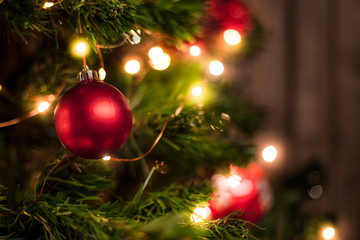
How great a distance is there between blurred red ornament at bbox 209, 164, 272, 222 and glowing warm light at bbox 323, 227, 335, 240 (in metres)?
0.15

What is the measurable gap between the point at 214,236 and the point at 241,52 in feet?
1.64

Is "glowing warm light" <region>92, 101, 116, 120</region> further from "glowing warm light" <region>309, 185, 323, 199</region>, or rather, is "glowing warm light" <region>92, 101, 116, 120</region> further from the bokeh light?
"glowing warm light" <region>309, 185, 323, 199</region>

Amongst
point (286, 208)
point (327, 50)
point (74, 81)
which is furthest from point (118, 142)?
point (327, 50)

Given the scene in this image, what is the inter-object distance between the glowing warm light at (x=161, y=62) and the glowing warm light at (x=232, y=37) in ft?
0.63

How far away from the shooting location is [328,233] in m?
0.69

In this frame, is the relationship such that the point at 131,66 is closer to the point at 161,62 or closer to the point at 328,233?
the point at 161,62

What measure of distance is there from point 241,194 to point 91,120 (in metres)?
0.41

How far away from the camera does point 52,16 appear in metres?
0.34

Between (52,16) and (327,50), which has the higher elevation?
(327,50)

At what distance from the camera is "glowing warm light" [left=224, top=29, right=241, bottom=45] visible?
67 cm

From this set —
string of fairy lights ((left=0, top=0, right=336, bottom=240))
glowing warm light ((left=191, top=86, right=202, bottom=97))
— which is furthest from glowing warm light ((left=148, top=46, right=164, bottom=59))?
glowing warm light ((left=191, top=86, right=202, bottom=97))

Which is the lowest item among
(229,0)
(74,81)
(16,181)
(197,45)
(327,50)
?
(16,181)

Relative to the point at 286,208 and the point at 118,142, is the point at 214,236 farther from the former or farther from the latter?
the point at 286,208

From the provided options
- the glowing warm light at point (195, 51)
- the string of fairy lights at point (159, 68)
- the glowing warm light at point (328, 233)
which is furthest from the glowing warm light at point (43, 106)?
the glowing warm light at point (328, 233)
